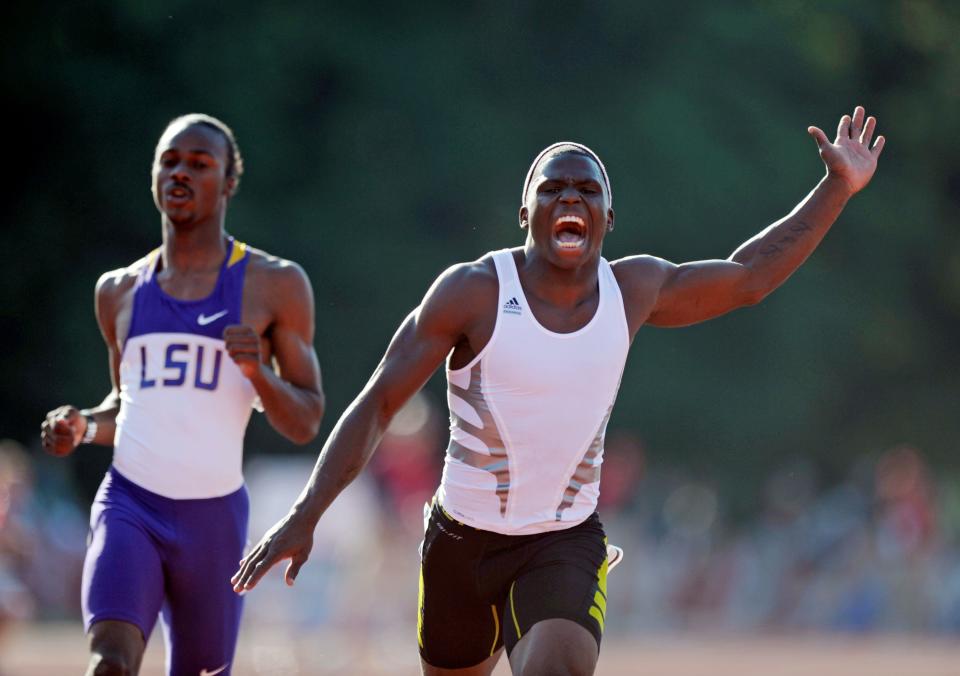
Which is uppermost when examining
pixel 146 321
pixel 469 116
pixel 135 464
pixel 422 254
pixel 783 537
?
pixel 469 116

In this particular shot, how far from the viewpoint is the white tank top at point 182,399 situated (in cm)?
702

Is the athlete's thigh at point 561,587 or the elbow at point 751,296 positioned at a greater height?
the elbow at point 751,296

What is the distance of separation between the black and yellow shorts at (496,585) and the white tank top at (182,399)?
1.05 m

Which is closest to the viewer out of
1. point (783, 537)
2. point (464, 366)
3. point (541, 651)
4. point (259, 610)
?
point (541, 651)

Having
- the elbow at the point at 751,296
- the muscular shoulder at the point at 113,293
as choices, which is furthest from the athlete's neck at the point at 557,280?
the muscular shoulder at the point at 113,293

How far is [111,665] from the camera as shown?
20.6 feet

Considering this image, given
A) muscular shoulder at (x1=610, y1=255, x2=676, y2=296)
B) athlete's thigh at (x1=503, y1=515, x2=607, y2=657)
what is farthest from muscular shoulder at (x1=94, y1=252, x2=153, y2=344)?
athlete's thigh at (x1=503, y1=515, x2=607, y2=657)

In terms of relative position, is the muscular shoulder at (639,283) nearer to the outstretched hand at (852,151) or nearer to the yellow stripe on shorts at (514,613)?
the outstretched hand at (852,151)

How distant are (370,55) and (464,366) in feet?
65.4

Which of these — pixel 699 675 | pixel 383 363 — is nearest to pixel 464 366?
pixel 383 363

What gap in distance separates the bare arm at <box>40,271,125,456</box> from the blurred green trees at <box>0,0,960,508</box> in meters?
17.5

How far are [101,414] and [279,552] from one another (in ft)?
5.92

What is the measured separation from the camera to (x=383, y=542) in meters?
15.5

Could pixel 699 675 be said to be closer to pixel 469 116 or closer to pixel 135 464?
pixel 135 464
